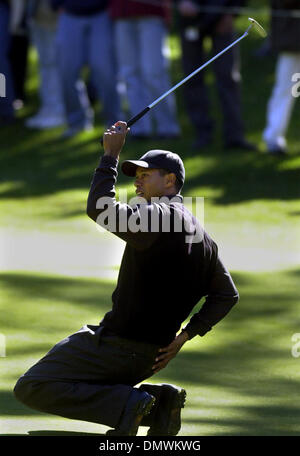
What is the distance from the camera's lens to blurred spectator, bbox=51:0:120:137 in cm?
1182

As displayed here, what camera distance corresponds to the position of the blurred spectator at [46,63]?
12.9 metres

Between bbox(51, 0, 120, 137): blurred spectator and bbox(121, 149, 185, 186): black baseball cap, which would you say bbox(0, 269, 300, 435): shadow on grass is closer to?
bbox(121, 149, 185, 186): black baseball cap

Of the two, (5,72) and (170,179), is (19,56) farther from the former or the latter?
(170,179)

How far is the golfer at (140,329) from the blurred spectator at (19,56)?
8.48 meters

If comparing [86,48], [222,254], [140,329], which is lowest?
[222,254]

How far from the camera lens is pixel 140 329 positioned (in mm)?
4957

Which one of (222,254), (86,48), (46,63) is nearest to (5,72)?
(46,63)

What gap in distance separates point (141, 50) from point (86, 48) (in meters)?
0.64

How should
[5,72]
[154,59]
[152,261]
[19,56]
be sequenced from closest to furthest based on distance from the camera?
[152,261], [154,59], [5,72], [19,56]

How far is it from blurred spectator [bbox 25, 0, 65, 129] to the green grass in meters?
0.31

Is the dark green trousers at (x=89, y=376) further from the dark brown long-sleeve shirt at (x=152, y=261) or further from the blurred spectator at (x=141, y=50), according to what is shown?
the blurred spectator at (x=141, y=50)

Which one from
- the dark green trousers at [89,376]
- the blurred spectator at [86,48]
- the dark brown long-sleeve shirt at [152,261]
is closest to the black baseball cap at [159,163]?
the dark brown long-sleeve shirt at [152,261]
